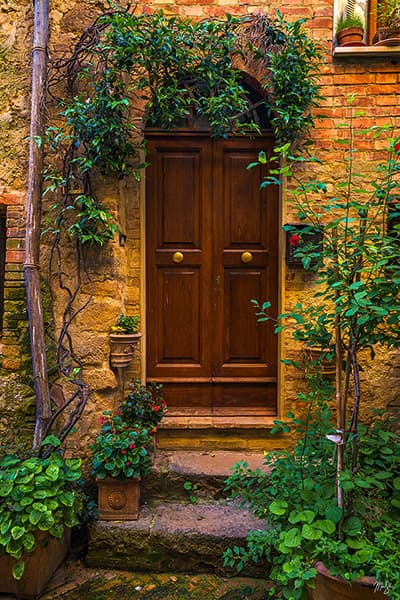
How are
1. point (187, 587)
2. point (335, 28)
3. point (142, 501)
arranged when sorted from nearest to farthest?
point (187, 587), point (142, 501), point (335, 28)

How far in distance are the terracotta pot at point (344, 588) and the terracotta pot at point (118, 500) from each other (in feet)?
3.87

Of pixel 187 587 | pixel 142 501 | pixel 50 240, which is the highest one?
pixel 50 240

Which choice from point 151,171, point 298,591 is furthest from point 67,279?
point 298,591

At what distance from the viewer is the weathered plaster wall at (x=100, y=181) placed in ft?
10.1

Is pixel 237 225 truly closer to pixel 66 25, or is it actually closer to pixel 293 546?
pixel 66 25

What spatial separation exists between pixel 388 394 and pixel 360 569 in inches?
63.4

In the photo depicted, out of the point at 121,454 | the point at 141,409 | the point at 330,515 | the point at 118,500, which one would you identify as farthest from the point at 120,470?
the point at 330,515

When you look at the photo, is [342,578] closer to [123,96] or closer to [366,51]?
[123,96]

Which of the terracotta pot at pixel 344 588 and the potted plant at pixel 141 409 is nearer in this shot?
the terracotta pot at pixel 344 588

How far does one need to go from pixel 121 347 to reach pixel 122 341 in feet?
0.18

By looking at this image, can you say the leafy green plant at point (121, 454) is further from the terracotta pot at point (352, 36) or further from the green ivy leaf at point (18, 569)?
the terracotta pot at point (352, 36)

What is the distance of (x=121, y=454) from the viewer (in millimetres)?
2701

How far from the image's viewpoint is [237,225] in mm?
3533

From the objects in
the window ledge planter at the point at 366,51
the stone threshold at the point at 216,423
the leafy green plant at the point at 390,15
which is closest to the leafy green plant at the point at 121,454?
the stone threshold at the point at 216,423
